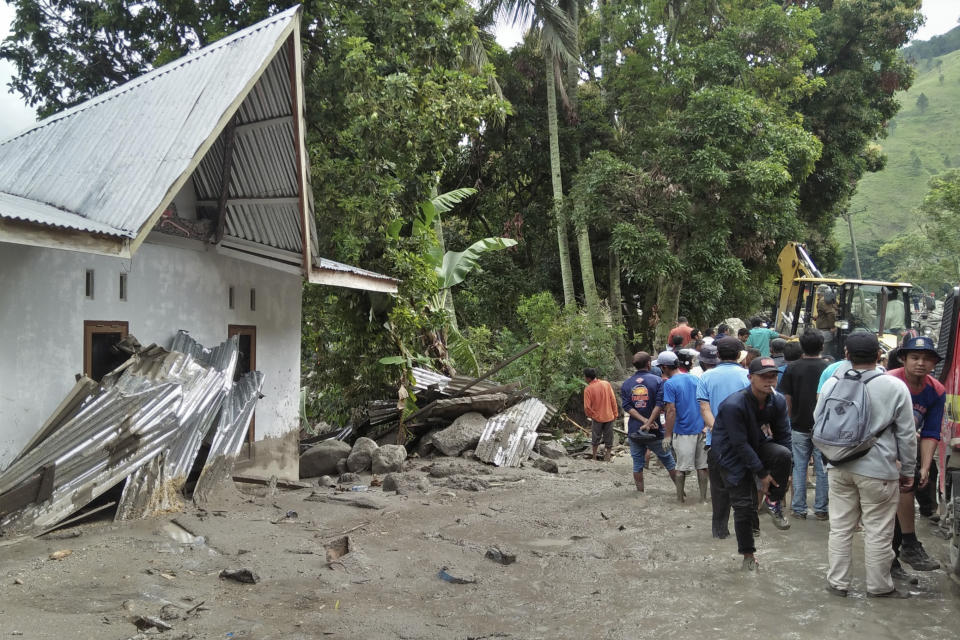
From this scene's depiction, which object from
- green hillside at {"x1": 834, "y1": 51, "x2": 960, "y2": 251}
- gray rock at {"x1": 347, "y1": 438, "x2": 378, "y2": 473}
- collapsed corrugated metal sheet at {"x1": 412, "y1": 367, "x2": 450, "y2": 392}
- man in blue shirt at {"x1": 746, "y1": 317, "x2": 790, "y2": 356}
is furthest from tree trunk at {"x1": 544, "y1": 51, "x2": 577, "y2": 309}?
green hillside at {"x1": 834, "y1": 51, "x2": 960, "y2": 251}

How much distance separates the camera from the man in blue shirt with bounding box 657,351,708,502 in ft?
31.0

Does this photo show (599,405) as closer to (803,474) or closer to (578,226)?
(803,474)

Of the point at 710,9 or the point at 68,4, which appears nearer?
the point at 68,4

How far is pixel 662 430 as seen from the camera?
1030 cm

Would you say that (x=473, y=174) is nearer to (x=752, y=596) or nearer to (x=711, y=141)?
(x=711, y=141)

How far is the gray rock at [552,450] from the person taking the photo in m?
14.2

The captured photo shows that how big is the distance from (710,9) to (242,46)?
64.2ft

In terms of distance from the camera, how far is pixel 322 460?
43.1 ft

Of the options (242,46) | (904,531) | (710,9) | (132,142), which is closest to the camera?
(904,531)

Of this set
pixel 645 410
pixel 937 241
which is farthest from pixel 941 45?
pixel 645 410

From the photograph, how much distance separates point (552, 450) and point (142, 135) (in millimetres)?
8328

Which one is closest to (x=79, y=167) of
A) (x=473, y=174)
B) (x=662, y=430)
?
(x=662, y=430)

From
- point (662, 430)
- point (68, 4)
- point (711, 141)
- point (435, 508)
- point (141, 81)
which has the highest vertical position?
point (68, 4)

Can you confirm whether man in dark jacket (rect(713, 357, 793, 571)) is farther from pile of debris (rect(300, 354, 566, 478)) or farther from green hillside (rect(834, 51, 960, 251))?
green hillside (rect(834, 51, 960, 251))
